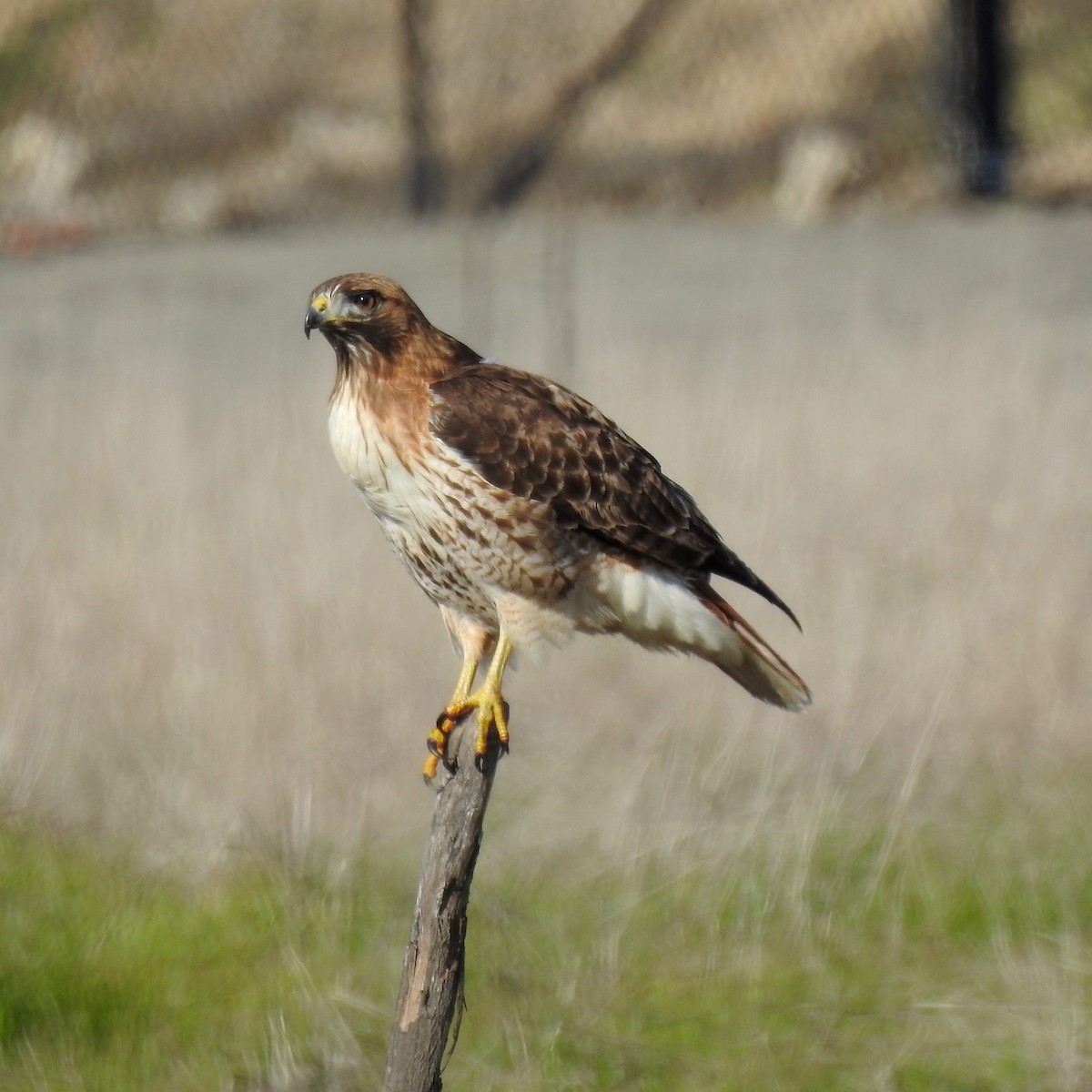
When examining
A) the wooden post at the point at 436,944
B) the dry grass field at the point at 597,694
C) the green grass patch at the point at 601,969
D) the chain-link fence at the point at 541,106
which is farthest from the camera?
the chain-link fence at the point at 541,106

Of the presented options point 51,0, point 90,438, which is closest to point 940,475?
point 90,438

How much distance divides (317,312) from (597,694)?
2.59 m

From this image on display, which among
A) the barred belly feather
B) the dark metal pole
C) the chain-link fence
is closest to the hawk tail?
the barred belly feather

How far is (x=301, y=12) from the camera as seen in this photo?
26.5ft

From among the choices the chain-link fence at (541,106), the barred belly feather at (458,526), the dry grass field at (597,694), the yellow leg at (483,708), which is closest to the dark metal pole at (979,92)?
the chain-link fence at (541,106)

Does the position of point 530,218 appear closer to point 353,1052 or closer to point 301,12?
point 301,12

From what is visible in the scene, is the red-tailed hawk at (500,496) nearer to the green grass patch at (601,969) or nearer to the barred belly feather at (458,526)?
the barred belly feather at (458,526)

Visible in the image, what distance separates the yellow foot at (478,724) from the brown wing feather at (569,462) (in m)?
0.39

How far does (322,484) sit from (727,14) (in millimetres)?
3121

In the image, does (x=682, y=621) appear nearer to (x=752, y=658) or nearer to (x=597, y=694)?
(x=752, y=658)

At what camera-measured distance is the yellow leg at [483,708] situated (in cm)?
317

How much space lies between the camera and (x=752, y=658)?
11.7 feet

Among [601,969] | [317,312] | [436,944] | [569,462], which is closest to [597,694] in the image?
[601,969]

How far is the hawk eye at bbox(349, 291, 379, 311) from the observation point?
331 cm
